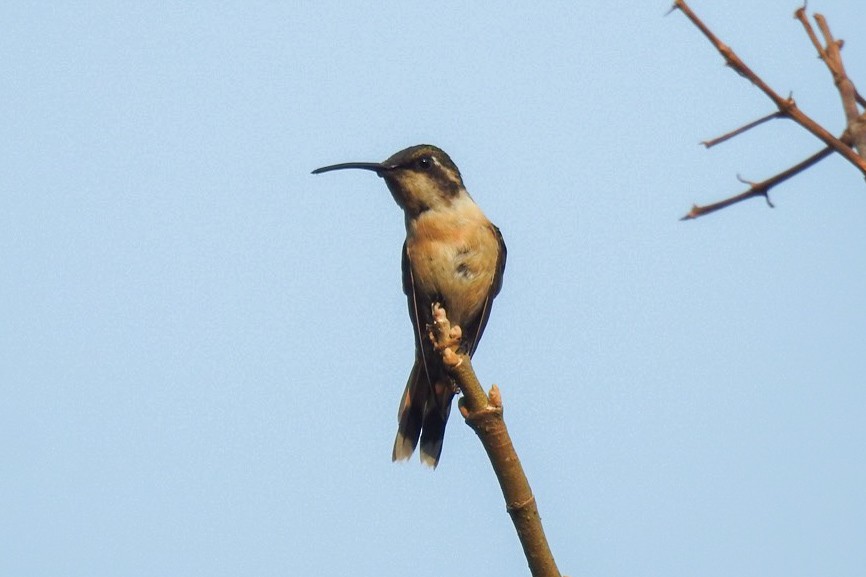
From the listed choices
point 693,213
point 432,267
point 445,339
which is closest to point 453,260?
point 432,267

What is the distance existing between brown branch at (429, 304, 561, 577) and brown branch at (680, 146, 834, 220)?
2078 millimetres

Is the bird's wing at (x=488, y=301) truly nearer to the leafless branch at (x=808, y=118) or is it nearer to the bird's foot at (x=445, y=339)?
the bird's foot at (x=445, y=339)

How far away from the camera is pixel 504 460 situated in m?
4.66

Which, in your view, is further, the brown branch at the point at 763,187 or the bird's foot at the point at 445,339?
the bird's foot at the point at 445,339

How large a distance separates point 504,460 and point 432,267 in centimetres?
388

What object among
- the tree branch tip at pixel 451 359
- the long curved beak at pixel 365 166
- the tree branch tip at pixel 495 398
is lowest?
the tree branch tip at pixel 495 398

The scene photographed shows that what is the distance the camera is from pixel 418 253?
27.9 ft

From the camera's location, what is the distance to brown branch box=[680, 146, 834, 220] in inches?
88.1

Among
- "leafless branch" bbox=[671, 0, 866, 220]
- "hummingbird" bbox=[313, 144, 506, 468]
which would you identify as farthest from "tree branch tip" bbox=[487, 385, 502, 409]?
"hummingbird" bbox=[313, 144, 506, 468]

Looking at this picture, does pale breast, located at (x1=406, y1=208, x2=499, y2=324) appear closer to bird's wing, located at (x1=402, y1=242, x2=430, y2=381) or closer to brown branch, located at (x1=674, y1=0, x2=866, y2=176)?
bird's wing, located at (x1=402, y1=242, x2=430, y2=381)

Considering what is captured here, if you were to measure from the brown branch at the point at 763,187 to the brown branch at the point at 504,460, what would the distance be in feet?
6.82

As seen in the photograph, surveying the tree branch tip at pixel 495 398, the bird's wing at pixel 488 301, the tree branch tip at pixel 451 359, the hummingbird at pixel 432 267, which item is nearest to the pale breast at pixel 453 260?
the hummingbird at pixel 432 267

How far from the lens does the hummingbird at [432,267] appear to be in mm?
8461

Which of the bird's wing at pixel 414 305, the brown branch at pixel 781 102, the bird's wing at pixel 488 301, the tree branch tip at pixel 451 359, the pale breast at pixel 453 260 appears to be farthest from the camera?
the bird's wing at pixel 488 301
